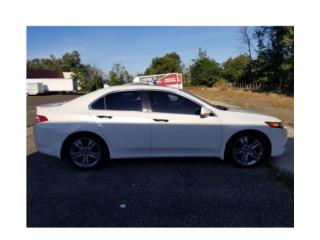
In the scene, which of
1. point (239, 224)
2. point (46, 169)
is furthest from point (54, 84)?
point (239, 224)

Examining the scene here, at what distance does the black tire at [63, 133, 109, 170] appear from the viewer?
4387mm

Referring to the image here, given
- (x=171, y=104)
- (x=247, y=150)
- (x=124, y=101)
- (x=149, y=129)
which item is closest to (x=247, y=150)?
(x=247, y=150)

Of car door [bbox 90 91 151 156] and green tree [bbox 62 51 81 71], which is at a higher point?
green tree [bbox 62 51 81 71]

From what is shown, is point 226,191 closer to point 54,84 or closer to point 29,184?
point 29,184

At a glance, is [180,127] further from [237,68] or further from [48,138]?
[237,68]

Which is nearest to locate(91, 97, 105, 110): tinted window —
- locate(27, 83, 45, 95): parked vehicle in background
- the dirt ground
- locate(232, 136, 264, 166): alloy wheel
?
locate(232, 136, 264, 166): alloy wheel

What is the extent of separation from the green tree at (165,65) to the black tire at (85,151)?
5573 cm

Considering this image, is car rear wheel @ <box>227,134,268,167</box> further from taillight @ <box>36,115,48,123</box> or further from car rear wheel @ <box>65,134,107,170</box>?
taillight @ <box>36,115,48,123</box>

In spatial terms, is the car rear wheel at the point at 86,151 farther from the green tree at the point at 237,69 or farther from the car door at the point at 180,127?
the green tree at the point at 237,69

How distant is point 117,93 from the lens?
4484mm

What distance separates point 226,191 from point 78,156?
252 centimetres

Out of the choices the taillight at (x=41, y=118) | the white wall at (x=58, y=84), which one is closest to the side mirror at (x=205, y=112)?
the taillight at (x=41, y=118)

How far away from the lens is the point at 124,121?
14.2ft

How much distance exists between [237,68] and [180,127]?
47.4 metres
